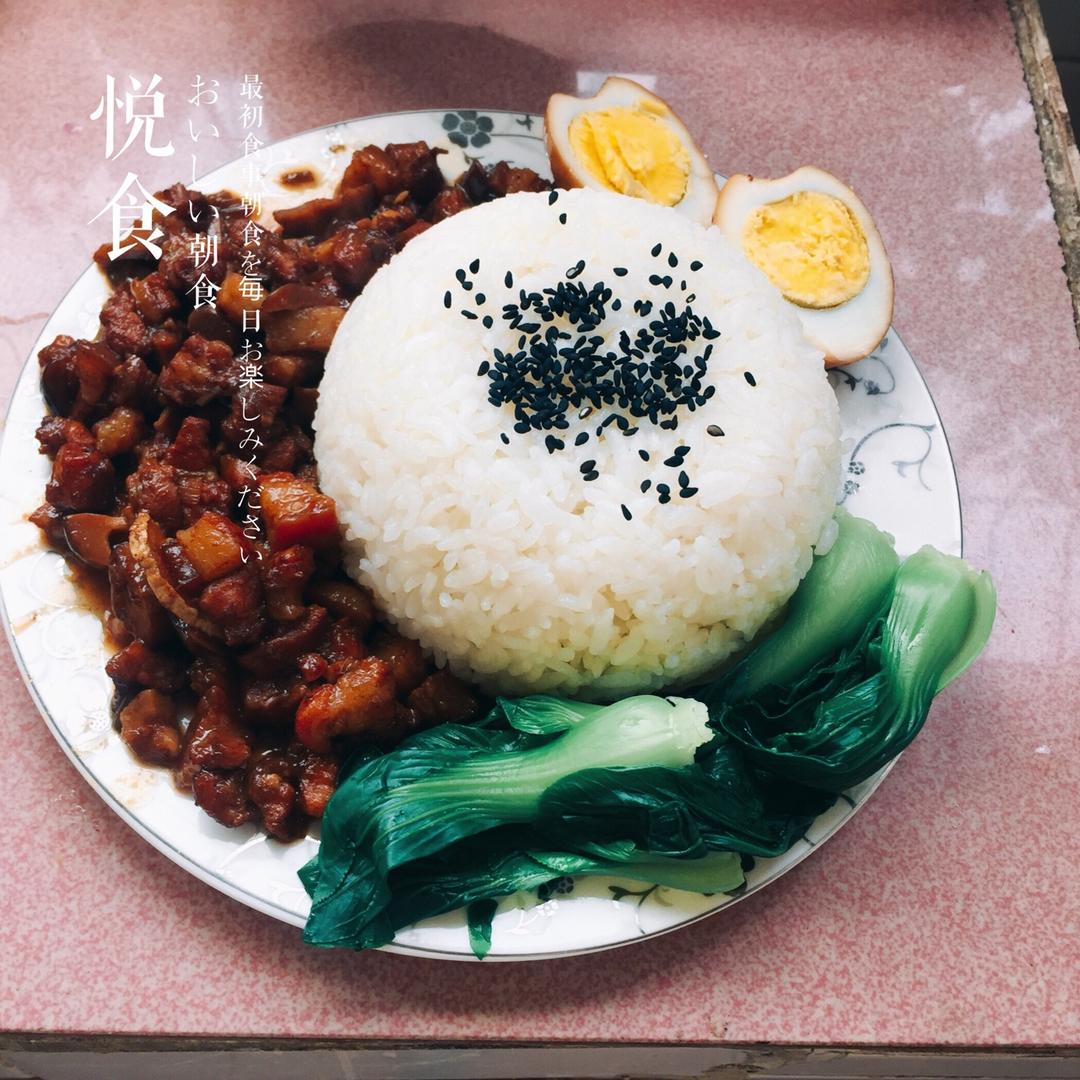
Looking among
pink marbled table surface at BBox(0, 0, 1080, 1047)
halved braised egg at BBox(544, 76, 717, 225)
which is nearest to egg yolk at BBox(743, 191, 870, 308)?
halved braised egg at BBox(544, 76, 717, 225)

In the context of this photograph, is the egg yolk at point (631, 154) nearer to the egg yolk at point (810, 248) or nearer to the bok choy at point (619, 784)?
the egg yolk at point (810, 248)

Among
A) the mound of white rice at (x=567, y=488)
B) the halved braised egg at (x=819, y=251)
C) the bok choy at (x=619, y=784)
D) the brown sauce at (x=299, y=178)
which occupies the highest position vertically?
the brown sauce at (x=299, y=178)

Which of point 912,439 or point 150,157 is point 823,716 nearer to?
point 912,439

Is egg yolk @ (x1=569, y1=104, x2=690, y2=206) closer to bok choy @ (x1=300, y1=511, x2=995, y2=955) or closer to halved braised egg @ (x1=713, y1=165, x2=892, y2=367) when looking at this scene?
halved braised egg @ (x1=713, y1=165, x2=892, y2=367)

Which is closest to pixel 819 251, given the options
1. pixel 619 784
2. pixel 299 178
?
pixel 299 178

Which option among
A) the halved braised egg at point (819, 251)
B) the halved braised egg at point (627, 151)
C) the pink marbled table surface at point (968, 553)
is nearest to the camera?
the pink marbled table surface at point (968, 553)

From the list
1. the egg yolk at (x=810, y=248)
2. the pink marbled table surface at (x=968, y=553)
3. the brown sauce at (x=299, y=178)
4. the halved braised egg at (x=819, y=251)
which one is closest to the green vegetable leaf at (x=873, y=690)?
the pink marbled table surface at (x=968, y=553)

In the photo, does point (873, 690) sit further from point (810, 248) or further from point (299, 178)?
point (299, 178)
